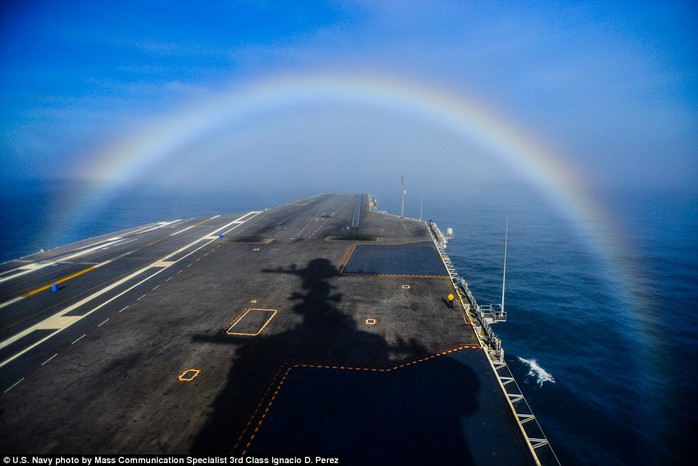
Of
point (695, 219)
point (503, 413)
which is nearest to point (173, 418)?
point (503, 413)

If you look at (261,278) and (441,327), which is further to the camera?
(261,278)

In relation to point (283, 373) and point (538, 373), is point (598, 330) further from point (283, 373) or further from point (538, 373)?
point (283, 373)

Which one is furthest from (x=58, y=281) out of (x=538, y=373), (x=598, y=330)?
(x=598, y=330)

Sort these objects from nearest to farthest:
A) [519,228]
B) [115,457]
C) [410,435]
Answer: [115,457]
[410,435]
[519,228]

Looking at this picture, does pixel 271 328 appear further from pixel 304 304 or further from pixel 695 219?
pixel 695 219

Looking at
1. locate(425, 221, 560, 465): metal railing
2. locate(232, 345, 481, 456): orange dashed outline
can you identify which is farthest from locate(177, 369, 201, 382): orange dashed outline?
locate(425, 221, 560, 465): metal railing

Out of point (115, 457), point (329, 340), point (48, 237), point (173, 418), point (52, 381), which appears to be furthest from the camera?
point (48, 237)

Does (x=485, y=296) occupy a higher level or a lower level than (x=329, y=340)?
lower
